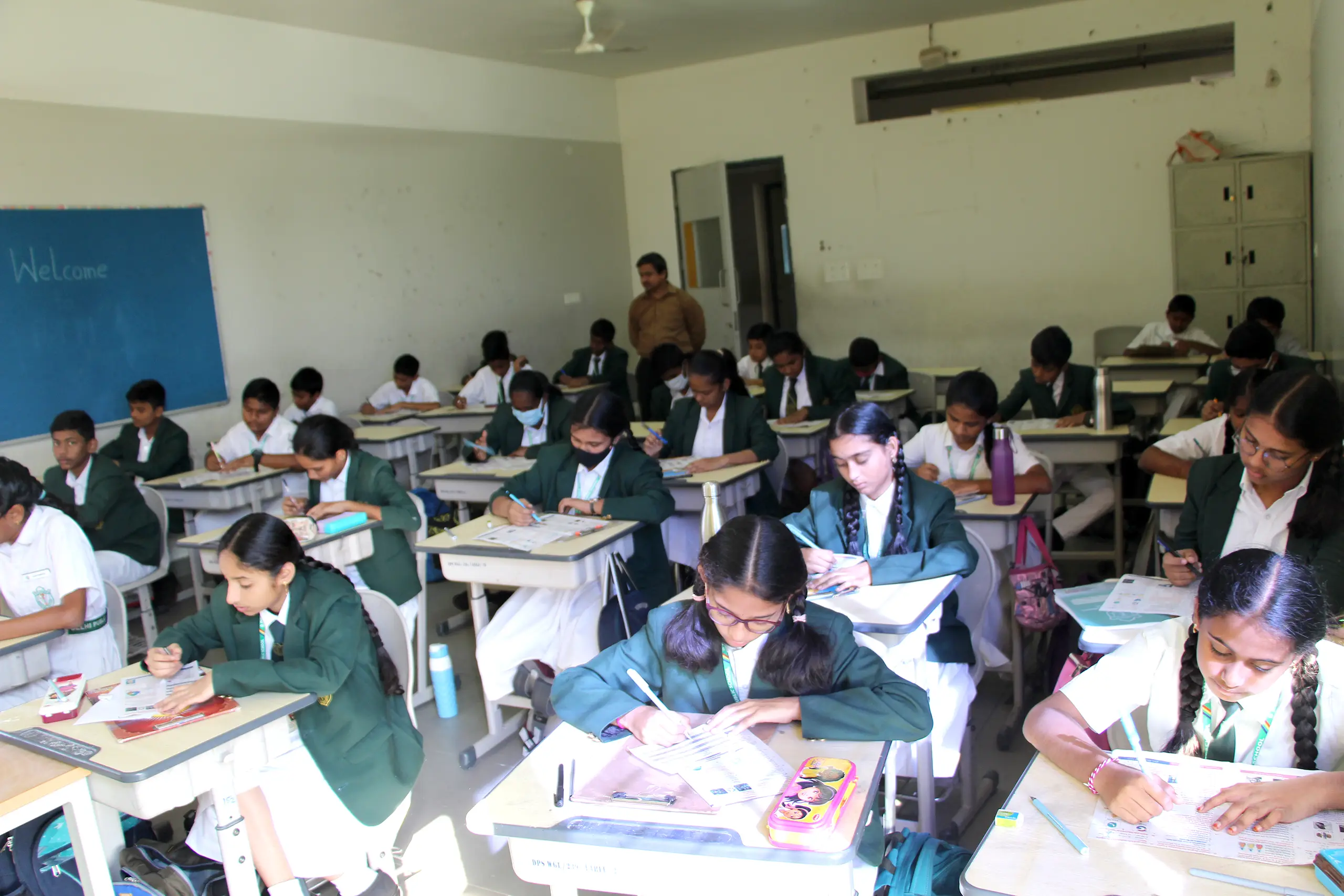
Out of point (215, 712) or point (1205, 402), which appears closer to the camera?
point (215, 712)

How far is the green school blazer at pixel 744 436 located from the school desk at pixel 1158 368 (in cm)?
246

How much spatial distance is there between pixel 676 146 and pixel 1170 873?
8916 millimetres

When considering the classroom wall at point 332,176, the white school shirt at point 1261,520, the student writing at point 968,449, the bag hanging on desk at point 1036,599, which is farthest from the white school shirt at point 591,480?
the classroom wall at point 332,176

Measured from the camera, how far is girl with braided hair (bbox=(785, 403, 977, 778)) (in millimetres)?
Answer: 2518

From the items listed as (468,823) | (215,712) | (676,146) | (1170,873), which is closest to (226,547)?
(215,712)

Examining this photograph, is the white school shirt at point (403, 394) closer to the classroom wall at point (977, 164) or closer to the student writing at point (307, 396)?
the student writing at point (307, 396)

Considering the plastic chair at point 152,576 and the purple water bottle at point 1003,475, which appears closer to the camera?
Result: the purple water bottle at point 1003,475

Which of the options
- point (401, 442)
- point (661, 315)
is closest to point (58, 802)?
point (401, 442)

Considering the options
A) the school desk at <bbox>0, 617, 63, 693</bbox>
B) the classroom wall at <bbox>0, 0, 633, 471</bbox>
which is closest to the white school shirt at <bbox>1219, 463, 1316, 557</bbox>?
the school desk at <bbox>0, 617, 63, 693</bbox>

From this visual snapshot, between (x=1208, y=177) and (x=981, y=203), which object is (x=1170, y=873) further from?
(x=981, y=203)

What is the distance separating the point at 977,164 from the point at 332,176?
489 cm

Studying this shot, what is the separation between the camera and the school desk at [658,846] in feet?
4.79

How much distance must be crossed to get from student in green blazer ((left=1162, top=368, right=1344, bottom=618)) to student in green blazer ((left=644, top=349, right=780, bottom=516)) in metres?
2.29

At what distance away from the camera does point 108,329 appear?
579 cm
